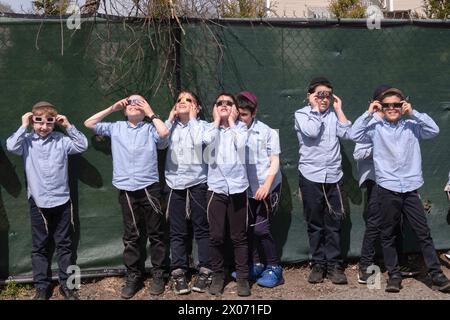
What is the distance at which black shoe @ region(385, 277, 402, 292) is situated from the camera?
4402 mm

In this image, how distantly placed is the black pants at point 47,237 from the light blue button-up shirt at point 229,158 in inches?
51.0

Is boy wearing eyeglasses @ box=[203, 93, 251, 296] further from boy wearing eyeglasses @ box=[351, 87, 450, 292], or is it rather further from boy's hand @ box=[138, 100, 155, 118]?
boy wearing eyeglasses @ box=[351, 87, 450, 292]

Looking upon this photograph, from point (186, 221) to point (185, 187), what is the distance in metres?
0.33

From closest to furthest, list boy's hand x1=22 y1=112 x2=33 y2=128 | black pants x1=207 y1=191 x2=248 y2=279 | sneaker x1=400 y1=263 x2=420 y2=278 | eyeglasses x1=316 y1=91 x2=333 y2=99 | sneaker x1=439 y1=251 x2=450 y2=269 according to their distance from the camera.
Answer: boy's hand x1=22 y1=112 x2=33 y2=128 → black pants x1=207 y1=191 x2=248 y2=279 → eyeglasses x1=316 y1=91 x2=333 y2=99 → sneaker x1=400 y1=263 x2=420 y2=278 → sneaker x1=439 y1=251 x2=450 y2=269

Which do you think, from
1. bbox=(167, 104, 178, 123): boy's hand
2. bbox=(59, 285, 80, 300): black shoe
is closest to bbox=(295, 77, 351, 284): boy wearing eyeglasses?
bbox=(167, 104, 178, 123): boy's hand

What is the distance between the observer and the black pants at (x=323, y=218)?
455 centimetres

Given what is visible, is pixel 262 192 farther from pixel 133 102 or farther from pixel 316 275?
pixel 133 102

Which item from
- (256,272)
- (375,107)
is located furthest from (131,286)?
(375,107)

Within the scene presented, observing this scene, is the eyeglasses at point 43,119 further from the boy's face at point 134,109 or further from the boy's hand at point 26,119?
the boy's face at point 134,109

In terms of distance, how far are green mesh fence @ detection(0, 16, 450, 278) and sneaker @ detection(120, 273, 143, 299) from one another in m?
0.31

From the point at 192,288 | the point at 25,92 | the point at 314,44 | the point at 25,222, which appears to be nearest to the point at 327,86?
the point at 314,44

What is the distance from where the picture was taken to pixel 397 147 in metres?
4.34

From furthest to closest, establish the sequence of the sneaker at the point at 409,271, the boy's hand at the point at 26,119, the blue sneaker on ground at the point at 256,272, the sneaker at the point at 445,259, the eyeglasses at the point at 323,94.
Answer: the sneaker at the point at 445,259, the sneaker at the point at 409,271, the blue sneaker on ground at the point at 256,272, the eyeglasses at the point at 323,94, the boy's hand at the point at 26,119

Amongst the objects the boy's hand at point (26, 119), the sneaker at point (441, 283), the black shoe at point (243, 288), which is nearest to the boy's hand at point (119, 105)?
the boy's hand at point (26, 119)
